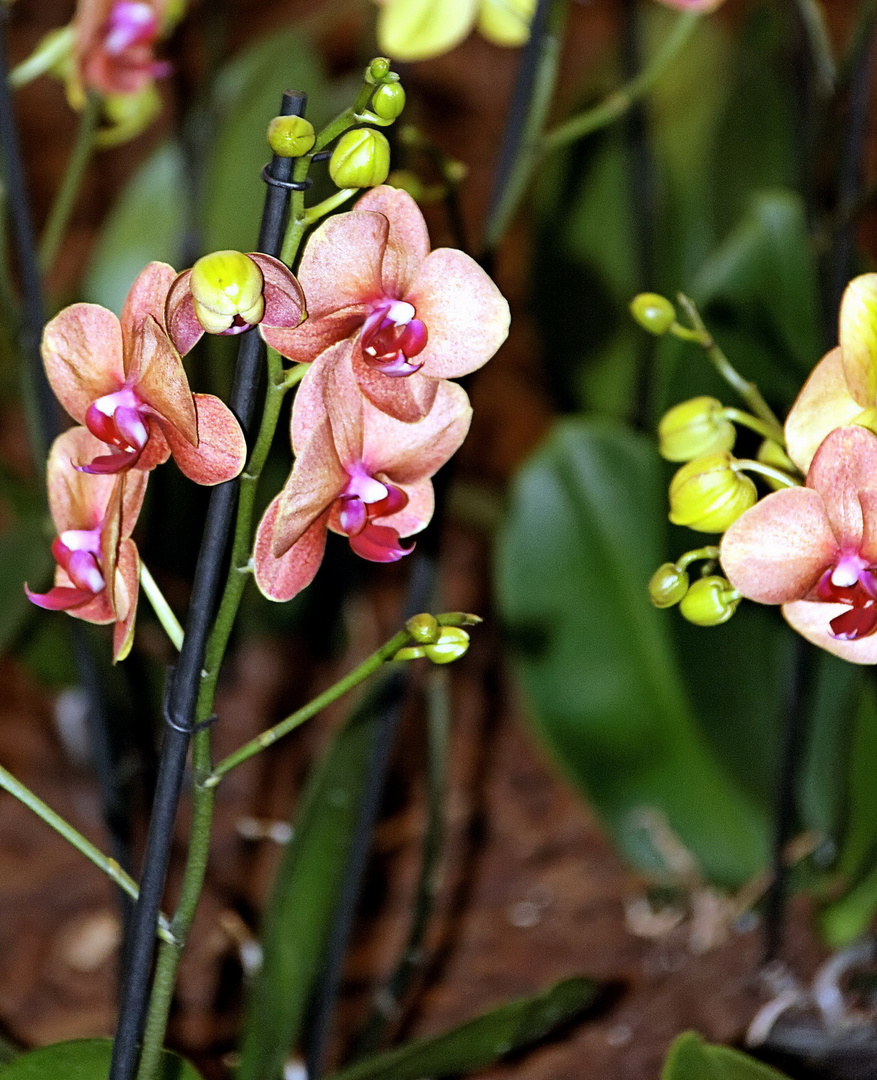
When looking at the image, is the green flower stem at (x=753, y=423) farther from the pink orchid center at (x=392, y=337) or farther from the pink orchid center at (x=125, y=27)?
the pink orchid center at (x=125, y=27)

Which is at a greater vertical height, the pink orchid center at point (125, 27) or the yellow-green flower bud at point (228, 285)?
the pink orchid center at point (125, 27)

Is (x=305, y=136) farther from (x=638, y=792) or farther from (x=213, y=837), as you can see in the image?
(x=213, y=837)

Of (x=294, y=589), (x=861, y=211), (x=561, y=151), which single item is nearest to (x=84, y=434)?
(x=294, y=589)

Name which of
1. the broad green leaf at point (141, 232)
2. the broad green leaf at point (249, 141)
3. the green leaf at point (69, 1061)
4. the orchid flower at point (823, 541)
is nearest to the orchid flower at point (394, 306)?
the orchid flower at point (823, 541)

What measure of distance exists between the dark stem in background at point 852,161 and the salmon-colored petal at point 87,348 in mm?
351

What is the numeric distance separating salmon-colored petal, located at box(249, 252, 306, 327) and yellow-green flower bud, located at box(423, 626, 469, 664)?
0.33 feet

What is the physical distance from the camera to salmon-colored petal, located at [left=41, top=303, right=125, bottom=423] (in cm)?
36

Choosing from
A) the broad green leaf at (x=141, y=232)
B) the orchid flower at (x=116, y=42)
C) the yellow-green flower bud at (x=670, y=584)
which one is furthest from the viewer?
the broad green leaf at (x=141, y=232)

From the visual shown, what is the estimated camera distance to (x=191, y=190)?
3.06 ft

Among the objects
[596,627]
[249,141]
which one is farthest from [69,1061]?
[249,141]

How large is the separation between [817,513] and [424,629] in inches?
5.2

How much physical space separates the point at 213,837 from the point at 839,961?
46 cm

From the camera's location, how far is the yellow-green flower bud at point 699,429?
0.47m

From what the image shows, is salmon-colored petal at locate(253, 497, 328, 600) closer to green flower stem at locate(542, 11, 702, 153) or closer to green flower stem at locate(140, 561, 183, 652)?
green flower stem at locate(140, 561, 183, 652)
